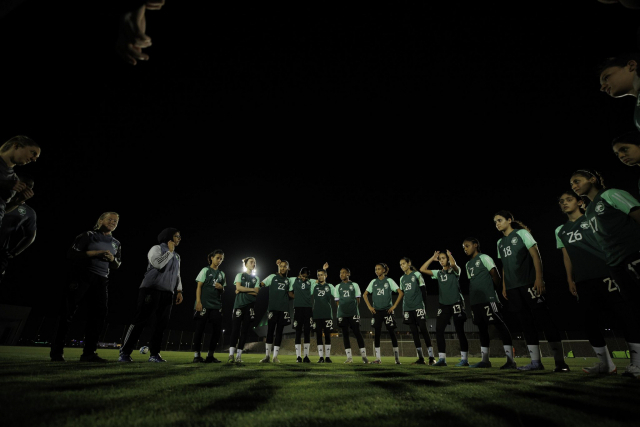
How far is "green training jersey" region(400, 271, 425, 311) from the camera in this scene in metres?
7.82

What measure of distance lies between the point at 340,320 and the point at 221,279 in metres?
3.81

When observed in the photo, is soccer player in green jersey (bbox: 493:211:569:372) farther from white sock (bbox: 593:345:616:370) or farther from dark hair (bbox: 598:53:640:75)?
dark hair (bbox: 598:53:640:75)

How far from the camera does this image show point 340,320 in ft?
28.4

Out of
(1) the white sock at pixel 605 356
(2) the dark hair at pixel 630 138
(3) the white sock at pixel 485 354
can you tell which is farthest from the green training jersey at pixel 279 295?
(2) the dark hair at pixel 630 138

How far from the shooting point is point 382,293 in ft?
27.3

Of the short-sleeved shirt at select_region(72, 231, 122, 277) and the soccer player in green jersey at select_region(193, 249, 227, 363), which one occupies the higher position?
the short-sleeved shirt at select_region(72, 231, 122, 277)

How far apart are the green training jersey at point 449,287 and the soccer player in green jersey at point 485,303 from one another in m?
0.71

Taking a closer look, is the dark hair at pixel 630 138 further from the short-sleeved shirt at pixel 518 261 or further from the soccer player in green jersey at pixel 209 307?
the soccer player in green jersey at pixel 209 307

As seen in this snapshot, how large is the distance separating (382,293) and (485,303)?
3.03m

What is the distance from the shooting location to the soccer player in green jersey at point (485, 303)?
547 centimetres

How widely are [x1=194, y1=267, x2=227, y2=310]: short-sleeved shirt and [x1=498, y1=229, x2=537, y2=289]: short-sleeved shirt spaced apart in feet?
17.6

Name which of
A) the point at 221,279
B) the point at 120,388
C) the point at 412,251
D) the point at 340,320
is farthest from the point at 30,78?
the point at 412,251

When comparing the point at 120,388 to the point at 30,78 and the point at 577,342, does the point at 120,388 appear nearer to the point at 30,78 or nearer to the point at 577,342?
the point at 30,78

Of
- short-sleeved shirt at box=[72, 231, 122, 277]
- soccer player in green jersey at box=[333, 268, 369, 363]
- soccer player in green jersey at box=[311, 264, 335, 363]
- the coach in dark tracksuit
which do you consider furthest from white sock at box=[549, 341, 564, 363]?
short-sleeved shirt at box=[72, 231, 122, 277]
